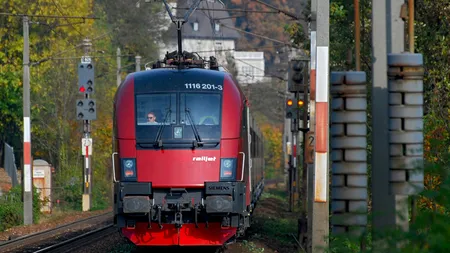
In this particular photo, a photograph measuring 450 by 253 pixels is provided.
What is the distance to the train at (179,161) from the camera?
1512cm

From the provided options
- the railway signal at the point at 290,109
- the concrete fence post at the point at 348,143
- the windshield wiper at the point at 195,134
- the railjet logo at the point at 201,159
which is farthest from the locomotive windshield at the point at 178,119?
the railway signal at the point at 290,109

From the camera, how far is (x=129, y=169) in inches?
604

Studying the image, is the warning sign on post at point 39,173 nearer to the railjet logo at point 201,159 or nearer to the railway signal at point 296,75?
the railway signal at point 296,75

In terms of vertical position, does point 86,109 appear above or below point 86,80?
below

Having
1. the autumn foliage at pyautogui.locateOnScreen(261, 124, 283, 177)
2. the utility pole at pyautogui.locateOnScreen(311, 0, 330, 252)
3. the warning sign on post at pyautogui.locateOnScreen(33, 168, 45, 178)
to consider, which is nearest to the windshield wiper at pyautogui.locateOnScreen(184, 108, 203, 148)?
the utility pole at pyautogui.locateOnScreen(311, 0, 330, 252)

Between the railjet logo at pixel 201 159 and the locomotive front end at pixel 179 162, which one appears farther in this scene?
the railjet logo at pixel 201 159

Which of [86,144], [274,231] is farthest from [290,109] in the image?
[86,144]

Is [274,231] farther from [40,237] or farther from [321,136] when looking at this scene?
[321,136]

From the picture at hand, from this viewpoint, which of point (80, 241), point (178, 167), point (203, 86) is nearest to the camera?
point (178, 167)

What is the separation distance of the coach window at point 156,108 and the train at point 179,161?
Answer: 2cm

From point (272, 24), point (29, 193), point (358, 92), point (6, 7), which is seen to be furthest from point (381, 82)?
point (272, 24)

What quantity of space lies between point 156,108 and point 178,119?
42 centimetres

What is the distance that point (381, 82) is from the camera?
9422 millimetres

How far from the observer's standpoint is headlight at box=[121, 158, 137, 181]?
15.3 metres
